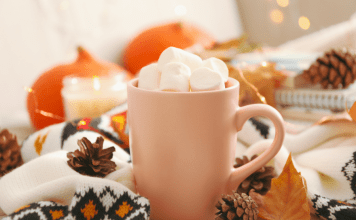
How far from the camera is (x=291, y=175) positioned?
0.34 metres

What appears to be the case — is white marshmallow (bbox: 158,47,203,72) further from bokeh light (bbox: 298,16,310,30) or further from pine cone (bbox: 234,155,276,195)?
bokeh light (bbox: 298,16,310,30)

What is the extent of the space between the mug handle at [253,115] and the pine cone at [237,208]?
0.13 ft

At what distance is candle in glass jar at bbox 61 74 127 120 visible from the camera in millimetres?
621

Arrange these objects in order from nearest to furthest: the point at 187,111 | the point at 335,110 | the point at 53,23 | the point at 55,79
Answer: the point at 187,111 → the point at 335,110 → the point at 55,79 → the point at 53,23

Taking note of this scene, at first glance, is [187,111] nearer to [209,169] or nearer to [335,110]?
[209,169]

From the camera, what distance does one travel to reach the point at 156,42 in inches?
40.0

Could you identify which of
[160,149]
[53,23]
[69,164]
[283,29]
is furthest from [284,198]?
[283,29]

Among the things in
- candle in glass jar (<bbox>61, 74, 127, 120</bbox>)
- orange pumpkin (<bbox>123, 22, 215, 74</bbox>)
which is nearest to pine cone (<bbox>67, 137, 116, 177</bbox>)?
candle in glass jar (<bbox>61, 74, 127, 120</bbox>)

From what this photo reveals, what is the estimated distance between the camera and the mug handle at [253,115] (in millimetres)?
335

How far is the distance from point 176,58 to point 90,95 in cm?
34

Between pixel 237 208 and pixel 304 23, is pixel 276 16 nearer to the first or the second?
pixel 304 23

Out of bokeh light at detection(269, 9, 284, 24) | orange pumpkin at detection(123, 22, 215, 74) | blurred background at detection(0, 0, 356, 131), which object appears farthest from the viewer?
bokeh light at detection(269, 9, 284, 24)

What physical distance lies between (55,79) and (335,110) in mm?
624

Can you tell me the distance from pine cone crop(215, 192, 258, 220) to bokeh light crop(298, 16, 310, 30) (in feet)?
4.90
